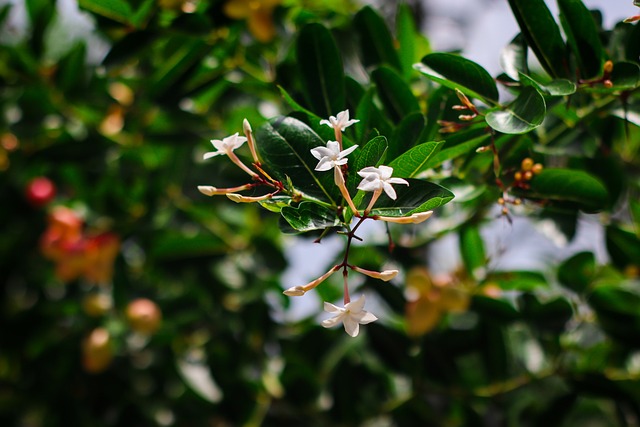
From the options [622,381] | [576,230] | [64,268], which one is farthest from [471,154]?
[64,268]

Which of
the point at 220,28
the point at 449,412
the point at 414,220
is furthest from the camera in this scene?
the point at 449,412

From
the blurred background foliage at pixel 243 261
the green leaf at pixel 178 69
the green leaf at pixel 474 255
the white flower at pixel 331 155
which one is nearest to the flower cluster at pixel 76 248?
the blurred background foliage at pixel 243 261

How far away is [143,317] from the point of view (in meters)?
1.19

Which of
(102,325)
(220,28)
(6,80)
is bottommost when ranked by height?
(102,325)

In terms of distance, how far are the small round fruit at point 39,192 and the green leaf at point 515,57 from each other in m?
0.99

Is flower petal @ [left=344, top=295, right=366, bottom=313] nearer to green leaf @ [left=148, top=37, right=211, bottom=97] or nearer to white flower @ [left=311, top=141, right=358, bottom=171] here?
white flower @ [left=311, top=141, right=358, bottom=171]

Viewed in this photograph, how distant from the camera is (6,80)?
1136 millimetres

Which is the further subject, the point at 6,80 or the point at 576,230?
the point at 6,80

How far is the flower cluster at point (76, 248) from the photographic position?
1198 millimetres

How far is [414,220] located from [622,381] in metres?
0.63

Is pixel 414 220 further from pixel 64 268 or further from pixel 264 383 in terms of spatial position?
pixel 64 268

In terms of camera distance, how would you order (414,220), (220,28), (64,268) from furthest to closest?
1. (64,268)
2. (220,28)
3. (414,220)

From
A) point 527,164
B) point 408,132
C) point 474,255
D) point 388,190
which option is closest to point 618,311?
point 474,255

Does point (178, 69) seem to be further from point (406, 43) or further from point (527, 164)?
point (527, 164)
